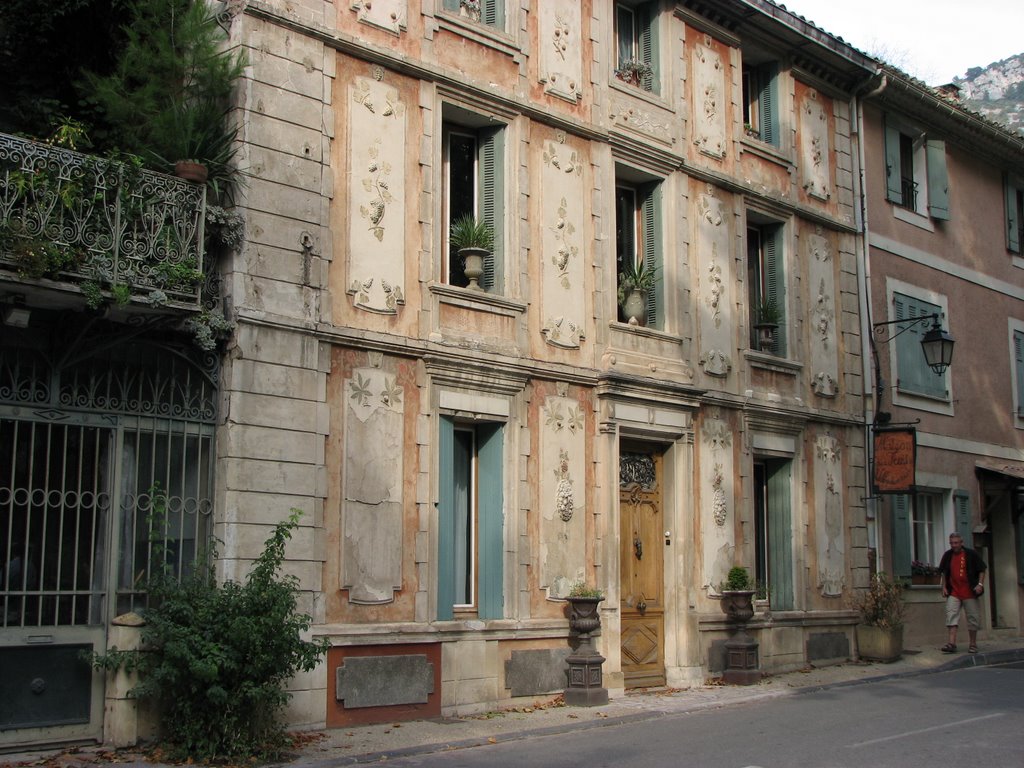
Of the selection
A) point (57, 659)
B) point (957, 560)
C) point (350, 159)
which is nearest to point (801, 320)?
point (957, 560)

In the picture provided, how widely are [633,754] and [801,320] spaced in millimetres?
9389

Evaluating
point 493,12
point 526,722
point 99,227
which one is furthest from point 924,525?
point 99,227

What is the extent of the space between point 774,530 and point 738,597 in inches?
82.9

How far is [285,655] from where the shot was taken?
9812 mm

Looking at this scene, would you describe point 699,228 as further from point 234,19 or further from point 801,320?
point 234,19

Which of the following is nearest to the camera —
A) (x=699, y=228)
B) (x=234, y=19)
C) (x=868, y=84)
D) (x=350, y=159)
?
(x=234, y=19)

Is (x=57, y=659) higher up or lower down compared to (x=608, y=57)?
lower down

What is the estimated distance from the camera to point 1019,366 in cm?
2289

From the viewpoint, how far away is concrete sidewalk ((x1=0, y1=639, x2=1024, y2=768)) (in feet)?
31.3

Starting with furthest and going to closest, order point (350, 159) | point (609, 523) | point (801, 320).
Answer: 1. point (801, 320)
2. point (609, 523)
3. point (350, 159)

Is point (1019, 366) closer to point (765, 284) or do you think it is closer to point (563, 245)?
point (765, 284)

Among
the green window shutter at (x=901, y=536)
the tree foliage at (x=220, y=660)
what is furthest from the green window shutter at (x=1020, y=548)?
the tree foliage at (x=220, y=660)

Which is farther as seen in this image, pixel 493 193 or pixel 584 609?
pixel 493 193

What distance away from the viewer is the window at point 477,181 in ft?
44.6
